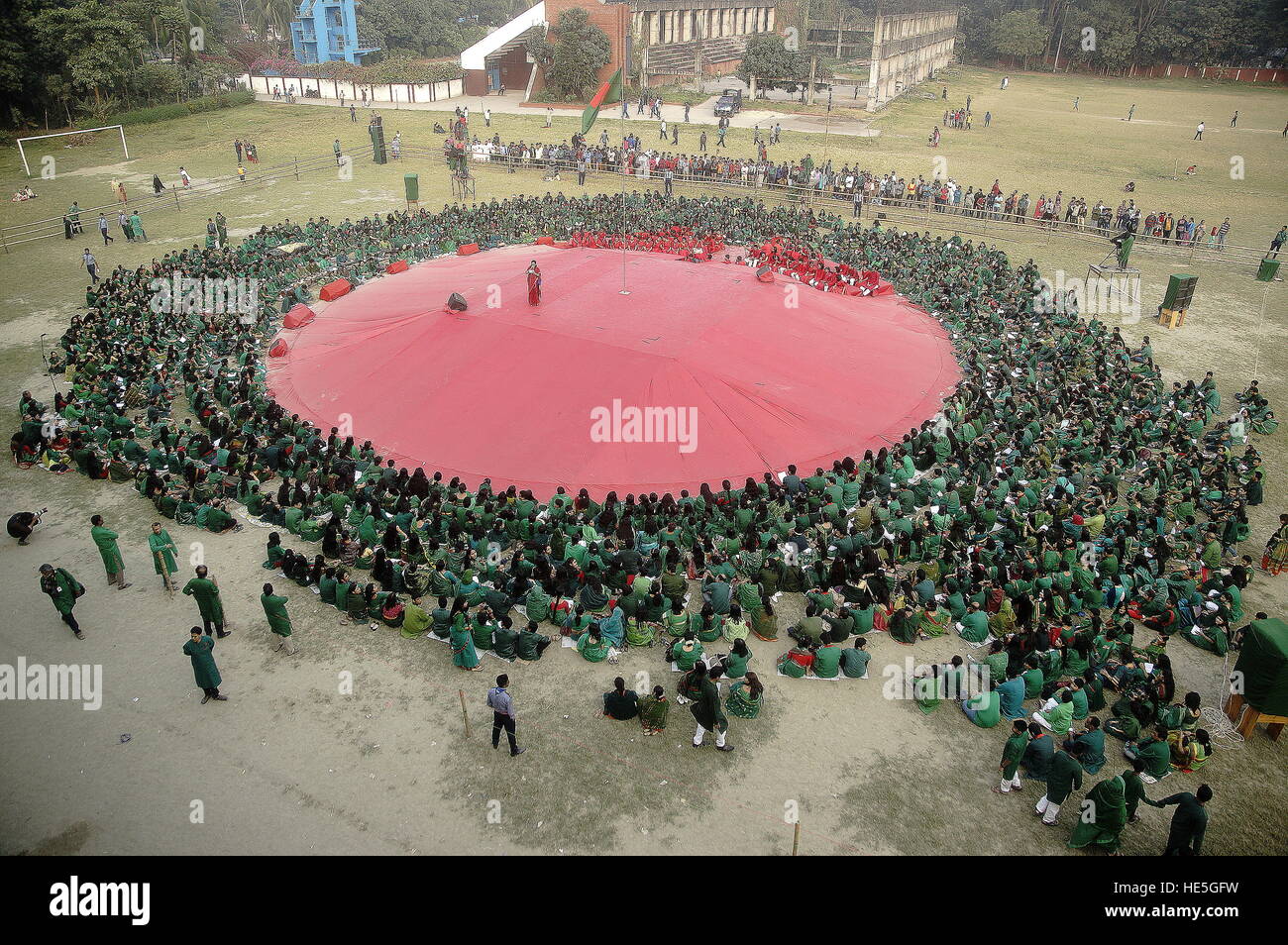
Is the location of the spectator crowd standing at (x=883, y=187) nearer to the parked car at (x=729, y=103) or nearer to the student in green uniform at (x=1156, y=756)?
the parked car at (x=729, y=103)

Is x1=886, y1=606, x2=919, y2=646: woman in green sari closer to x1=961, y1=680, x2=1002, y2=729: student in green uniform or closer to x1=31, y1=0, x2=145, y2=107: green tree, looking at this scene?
x1=961, y1=680, x2=1002, y2=729: student in green uniform

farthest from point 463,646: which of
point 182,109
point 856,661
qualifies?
point 182,109

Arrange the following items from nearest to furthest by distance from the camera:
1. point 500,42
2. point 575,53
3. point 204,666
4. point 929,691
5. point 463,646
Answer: point 204,666, point 929,691, point 463,646, point 575,53, point 500,42

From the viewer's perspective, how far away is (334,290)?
27891mm

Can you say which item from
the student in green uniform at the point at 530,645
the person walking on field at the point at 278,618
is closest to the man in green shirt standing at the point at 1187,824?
the student in green uniform at the point at 530,645

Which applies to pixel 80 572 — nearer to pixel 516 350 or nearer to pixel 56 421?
pixel 56 421

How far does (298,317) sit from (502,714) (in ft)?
62.6

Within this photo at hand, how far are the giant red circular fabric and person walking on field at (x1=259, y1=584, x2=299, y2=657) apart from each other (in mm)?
5631

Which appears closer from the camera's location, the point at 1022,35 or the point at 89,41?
the point at 89,41

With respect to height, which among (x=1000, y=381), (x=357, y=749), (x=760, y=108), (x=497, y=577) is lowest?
(x=357, y=749)

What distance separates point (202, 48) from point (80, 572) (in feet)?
219

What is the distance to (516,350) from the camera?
21.0 m

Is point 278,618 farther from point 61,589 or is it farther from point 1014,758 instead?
point 1014,758

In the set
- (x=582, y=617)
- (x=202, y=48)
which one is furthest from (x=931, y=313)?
(x=202, y=48)
